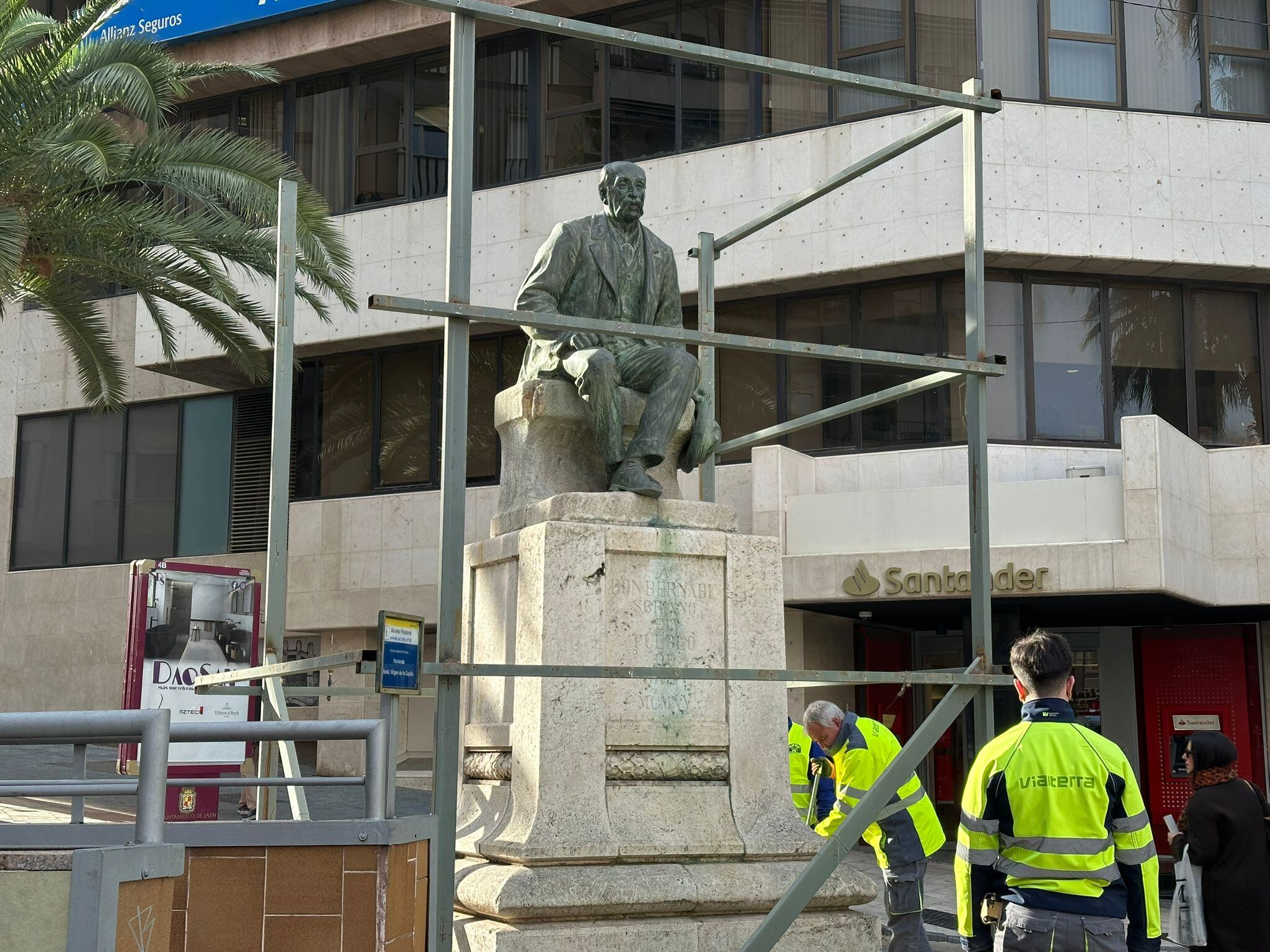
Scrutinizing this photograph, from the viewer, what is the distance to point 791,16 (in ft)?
68.0

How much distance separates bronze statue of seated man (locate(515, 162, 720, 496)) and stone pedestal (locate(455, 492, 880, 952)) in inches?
12.2

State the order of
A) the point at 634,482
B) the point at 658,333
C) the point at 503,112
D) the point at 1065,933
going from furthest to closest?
the point at 503,112 < the point at 634,482 < the point at 658,333 < the point at 1065,933

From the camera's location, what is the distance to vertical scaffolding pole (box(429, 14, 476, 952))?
17.1 ft

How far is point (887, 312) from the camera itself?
19641 millimetres

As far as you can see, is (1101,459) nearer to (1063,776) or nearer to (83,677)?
(1063,776)

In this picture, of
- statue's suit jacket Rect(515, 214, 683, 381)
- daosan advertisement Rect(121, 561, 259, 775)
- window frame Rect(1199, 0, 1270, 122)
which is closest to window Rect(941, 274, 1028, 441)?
window frame Rect(1199, 0, 1270, 122)

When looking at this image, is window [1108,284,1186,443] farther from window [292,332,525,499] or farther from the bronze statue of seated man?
the bronze statue of seated man

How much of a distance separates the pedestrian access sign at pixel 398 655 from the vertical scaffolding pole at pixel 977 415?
238cm

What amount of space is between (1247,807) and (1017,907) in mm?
2372

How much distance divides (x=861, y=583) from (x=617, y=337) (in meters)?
11.2

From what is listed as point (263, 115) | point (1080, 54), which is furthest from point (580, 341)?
point (263, 115)

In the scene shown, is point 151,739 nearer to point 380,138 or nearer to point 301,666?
point 301,666

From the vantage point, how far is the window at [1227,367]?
19625mm

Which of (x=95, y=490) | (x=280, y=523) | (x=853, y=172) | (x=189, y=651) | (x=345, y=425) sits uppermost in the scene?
(x=345, y=425)
